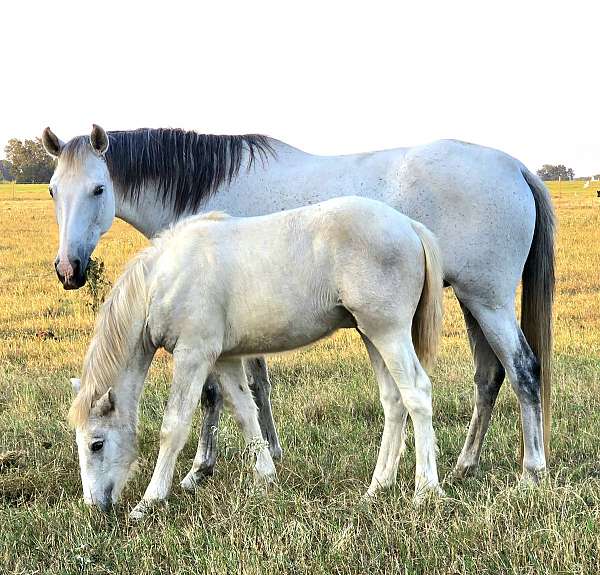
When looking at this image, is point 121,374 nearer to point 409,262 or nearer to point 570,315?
point 409,262

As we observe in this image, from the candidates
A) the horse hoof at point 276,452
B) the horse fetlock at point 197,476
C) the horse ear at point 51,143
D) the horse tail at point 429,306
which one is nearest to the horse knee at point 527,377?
the horse tail at point 429,306

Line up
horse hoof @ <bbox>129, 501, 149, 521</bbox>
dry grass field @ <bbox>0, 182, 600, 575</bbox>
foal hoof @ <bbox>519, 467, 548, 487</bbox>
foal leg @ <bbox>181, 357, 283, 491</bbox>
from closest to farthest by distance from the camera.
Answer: dry grass field @ <bbox>0, 182, 600, 575</bbox>, horse hoof @ <bbox>129, 501, 149, 521</bbox>, foal hoof @ <bbox>519, 467, 548, 487</bbox>, foal leg @ <bbox>181, 357, 283, 491</bbox>

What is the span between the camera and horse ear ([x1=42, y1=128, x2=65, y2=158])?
5.14 meters

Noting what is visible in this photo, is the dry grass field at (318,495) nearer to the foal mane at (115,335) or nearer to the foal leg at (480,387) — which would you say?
the foal leg at (480,387)

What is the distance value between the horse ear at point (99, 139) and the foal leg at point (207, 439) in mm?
1748

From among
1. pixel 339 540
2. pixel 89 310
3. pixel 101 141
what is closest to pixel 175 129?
pixel 101 141

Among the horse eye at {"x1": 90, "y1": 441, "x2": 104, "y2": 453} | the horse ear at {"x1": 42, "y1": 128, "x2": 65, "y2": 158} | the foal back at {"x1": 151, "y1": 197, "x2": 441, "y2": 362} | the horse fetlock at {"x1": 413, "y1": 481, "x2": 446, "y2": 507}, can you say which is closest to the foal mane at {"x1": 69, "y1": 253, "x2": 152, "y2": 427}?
the foal back at {"x1": 151, "y1": 197, "x2": 441, "y2": 362}

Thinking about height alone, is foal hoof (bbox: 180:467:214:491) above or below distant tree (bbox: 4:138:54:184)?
above

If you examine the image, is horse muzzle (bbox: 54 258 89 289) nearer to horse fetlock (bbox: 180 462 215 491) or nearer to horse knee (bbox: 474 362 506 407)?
horse fetlock (bbox: 180 462 215 491)

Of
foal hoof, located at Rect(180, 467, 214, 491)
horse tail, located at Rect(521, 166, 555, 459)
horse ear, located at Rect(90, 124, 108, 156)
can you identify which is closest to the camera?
foal hoof, located at Rect(180, 467, 214, 491)

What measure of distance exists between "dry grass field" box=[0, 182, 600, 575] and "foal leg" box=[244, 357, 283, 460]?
139mm

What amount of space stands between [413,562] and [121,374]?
2.06m

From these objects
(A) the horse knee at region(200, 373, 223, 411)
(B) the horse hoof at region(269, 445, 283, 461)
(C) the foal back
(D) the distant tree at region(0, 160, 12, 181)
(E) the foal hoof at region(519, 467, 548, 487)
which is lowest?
(D) the distant tree at region(0, 160, 12, 181)

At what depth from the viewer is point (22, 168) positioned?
62.8 m
